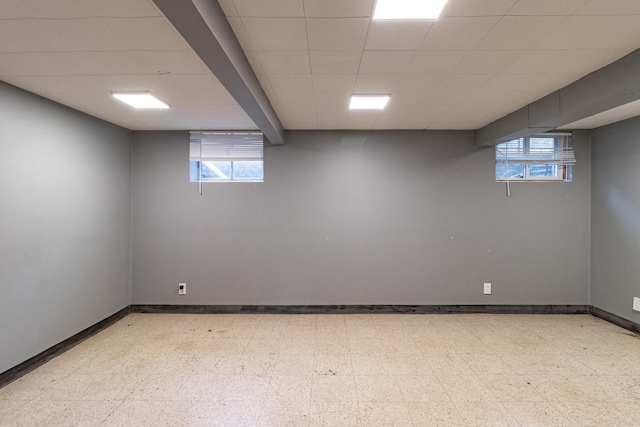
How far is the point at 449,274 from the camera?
156 inches

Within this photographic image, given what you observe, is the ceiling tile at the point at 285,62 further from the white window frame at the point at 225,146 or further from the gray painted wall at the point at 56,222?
the gray painted wall at the point at 56,222

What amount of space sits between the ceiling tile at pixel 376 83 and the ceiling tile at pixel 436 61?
0.17m

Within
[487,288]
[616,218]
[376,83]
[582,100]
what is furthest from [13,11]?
[616,218]

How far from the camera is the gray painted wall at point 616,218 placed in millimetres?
3389

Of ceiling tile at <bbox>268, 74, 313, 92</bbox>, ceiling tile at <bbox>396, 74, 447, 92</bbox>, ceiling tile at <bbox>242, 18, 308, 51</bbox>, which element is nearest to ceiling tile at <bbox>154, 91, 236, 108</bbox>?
ceiling tile at <bbox>268, 74, 313, 92</bbox>

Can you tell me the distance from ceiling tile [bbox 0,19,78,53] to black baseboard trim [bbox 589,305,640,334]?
5.61m

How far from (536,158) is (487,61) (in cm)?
252

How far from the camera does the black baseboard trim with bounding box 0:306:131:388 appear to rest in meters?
2.42

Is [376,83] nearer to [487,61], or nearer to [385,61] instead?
[385,61]

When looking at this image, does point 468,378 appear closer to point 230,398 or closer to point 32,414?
point 230,398

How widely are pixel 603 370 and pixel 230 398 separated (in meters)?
3.07

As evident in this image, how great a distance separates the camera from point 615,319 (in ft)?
11.7

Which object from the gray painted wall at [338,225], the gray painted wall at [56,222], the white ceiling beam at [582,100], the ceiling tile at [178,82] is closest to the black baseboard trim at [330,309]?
the gray painted wall at [338,225]

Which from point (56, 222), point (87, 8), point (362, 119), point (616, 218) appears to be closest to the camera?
point (87, 8)
